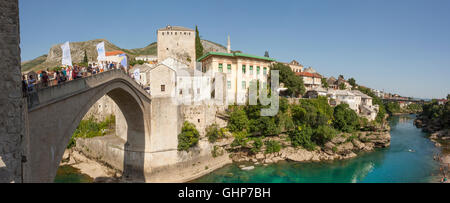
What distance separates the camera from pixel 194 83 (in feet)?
82.0

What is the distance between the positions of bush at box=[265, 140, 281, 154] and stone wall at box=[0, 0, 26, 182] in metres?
23.1

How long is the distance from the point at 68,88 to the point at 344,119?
3351cm

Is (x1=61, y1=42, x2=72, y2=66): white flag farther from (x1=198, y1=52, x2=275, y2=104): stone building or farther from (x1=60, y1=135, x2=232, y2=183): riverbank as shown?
(x1=198, y1=52, x2=275, y2=104): stone building

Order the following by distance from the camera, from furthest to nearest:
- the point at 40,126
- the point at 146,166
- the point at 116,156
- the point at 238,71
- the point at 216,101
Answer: the point at 238,71, the point at 216,101, the point at 116,156, the point at 146,166, the point at 40,126

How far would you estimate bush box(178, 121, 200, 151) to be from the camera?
20734mm

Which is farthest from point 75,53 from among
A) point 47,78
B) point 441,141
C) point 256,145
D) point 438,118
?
point 438,118

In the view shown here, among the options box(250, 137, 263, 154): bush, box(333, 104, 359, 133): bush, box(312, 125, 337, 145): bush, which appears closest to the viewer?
box(250, 137, 263, 154): bush

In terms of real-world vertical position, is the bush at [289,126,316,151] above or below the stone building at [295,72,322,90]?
below

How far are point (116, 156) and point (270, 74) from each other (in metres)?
22.7

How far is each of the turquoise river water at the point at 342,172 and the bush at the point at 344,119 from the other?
4585 millimetres

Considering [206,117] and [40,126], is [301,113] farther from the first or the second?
[40,126]

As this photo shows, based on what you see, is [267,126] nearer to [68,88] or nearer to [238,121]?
[238,121]

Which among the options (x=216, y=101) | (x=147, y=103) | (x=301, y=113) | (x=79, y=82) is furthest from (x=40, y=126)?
(x=301, y=113)

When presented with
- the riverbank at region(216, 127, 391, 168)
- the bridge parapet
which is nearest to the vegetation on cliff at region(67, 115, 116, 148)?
the riverbank at region(216, 127, 391, 168)
